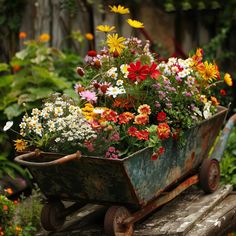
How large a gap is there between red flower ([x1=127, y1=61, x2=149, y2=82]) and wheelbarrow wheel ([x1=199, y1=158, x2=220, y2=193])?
1.11 metres

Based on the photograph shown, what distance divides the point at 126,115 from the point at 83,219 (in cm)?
105

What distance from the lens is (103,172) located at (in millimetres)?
3896

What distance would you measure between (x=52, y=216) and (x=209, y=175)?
1.24m

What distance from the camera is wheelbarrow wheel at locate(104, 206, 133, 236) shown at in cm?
399

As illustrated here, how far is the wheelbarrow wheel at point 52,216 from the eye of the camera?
14.0ft

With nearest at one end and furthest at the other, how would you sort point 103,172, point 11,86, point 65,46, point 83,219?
point 103,172 → point 83,219 → point 11,86 → point 65,46

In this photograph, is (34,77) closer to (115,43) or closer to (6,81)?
(6,81)

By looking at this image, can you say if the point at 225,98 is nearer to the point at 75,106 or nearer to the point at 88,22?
the point at 88,22

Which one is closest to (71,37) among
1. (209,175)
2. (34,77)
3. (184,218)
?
(34,77)

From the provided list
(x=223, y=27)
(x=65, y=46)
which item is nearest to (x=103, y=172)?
(x=65, y=46)

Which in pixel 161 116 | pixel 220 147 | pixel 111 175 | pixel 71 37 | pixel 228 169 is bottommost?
pixel 228 169

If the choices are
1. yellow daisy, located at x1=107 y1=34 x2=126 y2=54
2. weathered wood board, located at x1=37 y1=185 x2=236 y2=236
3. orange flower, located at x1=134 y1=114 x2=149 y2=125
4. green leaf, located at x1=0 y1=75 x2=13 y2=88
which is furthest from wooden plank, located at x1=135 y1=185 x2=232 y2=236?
green leaf, located at x1=0 y1=75 x2=13 y2=88

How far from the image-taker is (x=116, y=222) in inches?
158

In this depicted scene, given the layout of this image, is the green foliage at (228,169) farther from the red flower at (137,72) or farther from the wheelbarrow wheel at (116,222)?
the red flower at (137,72)
